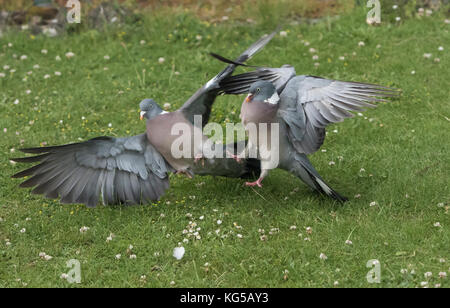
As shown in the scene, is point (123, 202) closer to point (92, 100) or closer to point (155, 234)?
point (155, 234)

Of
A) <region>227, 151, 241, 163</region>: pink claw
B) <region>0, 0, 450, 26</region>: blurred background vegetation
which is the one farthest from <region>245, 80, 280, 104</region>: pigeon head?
<region>0, 0, 450, 26</region>: blurred background vegetation

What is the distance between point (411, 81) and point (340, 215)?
2.41 metres

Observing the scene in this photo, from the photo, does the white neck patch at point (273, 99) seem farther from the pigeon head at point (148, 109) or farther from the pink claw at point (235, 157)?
the pigeon head at point (148, 109)

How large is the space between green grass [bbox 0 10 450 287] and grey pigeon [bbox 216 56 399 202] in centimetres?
35

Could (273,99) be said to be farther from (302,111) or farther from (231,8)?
(231,8)

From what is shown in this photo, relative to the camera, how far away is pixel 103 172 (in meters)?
4.91

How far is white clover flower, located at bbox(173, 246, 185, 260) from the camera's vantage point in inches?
171

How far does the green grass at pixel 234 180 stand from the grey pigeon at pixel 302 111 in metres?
0.35

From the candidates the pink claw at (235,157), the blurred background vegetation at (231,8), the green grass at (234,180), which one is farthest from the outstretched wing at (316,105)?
the blurred background vegetation at (231,8)

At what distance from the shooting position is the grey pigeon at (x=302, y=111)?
4590 mm

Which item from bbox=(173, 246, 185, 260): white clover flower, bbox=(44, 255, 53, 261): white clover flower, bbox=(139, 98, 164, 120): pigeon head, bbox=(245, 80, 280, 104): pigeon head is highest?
bbox=(245, 80, 280, 104): pigeon head

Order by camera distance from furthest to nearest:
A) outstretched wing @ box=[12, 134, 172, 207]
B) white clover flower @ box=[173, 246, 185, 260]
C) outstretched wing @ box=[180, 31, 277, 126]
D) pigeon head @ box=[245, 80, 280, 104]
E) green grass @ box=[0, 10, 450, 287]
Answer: outstretched wing @ box=[180, 31, 277, 126], outstretched wing @ box=[12, 134, 172, 207], pigeon head @ box=[245, 80, 280, 104], white clover flower @ box=[173, 246, 185, 260], green grass @ box=[0, 10, 450, 287]

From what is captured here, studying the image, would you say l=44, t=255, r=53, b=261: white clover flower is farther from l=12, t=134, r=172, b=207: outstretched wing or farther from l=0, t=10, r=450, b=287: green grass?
l=12, t=134, r=172, b=207: outstretched wing

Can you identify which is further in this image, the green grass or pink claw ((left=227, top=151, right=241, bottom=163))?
pink claw ((left=227, top=151, right=241, bottom=163))
